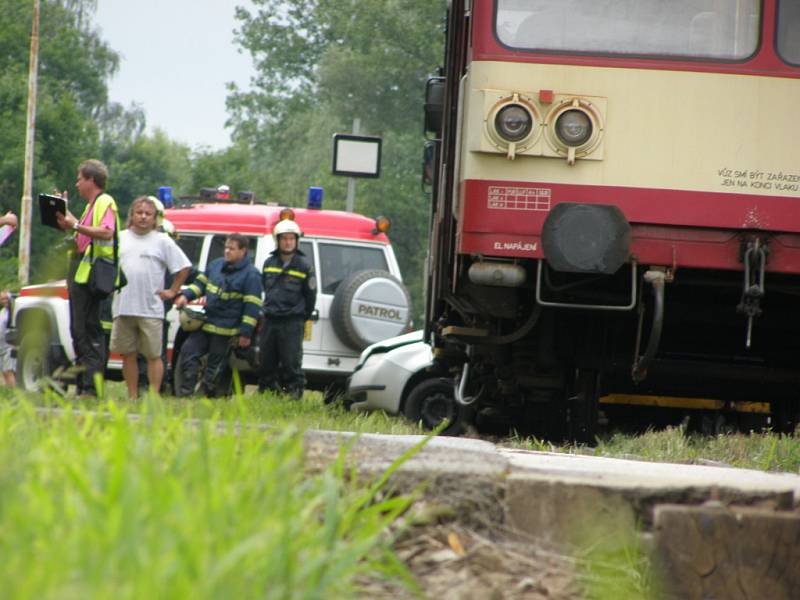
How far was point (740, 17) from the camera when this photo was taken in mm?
7852

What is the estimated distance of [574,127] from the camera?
7.58 meters

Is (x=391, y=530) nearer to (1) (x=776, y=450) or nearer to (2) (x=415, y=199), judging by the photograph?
(1) (x=776, y=450)

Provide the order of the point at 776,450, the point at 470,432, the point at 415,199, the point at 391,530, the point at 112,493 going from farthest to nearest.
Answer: the point at 415,199, the point at 470,432, the point at 776,450, the point at 391,530, the point at 112,493

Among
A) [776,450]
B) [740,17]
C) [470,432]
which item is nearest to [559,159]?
[740,17]

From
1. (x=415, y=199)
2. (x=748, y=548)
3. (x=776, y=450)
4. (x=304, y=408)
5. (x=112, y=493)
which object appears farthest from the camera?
(x=415, y=199)

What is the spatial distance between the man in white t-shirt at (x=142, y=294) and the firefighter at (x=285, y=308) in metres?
1.74

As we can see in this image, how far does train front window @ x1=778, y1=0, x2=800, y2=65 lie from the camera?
7797 millimetres

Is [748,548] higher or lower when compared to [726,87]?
lower

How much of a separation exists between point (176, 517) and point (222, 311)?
11447 millimetres

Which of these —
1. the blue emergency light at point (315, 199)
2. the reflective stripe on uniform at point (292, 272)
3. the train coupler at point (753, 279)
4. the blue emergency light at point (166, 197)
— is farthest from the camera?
the blue emergency light at point (166, 197)

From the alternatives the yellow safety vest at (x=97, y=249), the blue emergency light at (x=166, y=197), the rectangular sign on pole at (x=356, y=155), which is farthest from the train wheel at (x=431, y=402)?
the blue emergency light at (x=166, y=197)

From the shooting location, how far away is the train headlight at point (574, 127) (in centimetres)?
757

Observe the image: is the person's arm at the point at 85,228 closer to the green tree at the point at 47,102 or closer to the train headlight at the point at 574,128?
the train headlight at the point at 574,128

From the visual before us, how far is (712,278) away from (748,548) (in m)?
3.93
